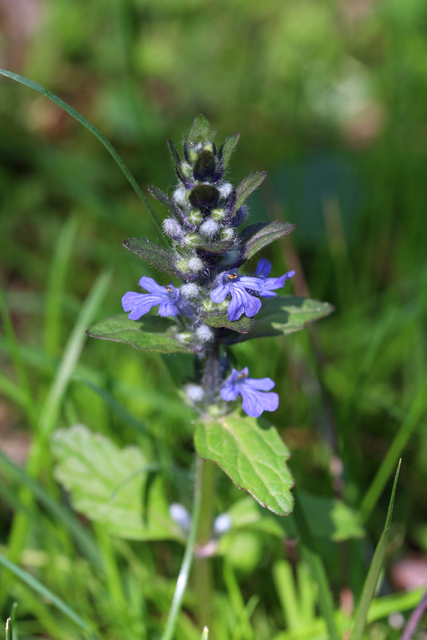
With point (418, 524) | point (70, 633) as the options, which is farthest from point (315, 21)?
point (70, 633)

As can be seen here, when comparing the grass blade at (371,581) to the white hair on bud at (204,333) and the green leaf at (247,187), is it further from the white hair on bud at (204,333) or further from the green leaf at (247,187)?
the green leaf at (247,187)

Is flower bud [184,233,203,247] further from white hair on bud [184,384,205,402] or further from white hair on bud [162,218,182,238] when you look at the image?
white hair on bud [184,384,205,402]

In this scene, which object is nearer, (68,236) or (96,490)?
(96,490)

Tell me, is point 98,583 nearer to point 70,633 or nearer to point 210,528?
point 70,633

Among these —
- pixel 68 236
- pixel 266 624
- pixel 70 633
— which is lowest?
pixel 266 624

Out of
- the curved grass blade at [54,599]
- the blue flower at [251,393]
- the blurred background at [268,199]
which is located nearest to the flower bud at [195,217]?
the blue flower at [251,393]

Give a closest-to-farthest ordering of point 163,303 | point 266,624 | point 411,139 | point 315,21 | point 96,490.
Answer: point 163,303 < point 96,490 < point 266,624 < point 411,139 < point 315,21
